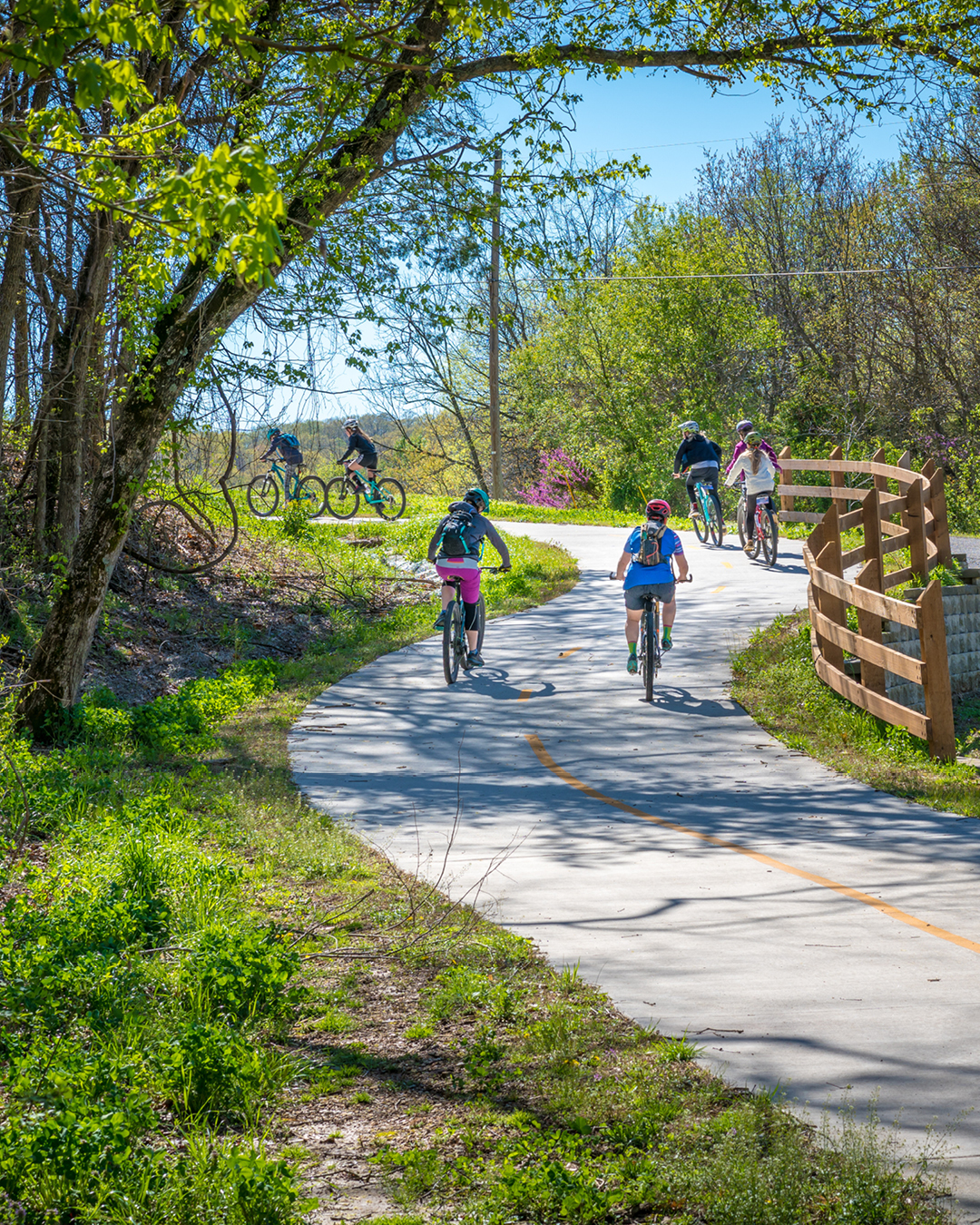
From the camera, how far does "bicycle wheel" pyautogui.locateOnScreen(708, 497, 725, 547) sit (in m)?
23.2

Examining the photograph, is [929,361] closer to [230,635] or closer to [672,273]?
[672,273]

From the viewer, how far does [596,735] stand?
36.8 ft

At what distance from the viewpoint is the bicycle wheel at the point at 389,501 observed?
88.1 feet

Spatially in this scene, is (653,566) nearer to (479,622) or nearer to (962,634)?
(479,622)

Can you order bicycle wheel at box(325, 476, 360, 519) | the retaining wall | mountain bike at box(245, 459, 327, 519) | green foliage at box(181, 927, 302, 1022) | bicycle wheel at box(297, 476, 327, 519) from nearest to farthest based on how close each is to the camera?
green foliage at box(181, 927, 302, 1022)
the retaining wall
mountain bike at box(245, 459, 327, 519)
bicycle wheel at box(297, 476, 327, 519)
bicycle wheel at box(325, 476, 360, 519)

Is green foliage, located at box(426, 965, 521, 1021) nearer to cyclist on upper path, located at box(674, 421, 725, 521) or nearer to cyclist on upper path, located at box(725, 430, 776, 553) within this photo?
cyclist on upper path, located at box(725, 430, 776, 553)

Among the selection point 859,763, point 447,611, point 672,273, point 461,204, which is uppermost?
point 672,273

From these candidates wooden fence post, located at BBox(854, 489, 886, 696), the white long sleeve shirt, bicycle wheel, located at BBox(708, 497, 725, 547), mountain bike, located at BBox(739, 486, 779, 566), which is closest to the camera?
wooden fence post, located at BBox(854, 489, 886, 696)

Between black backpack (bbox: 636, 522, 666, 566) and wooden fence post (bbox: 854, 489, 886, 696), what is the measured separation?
2.05m

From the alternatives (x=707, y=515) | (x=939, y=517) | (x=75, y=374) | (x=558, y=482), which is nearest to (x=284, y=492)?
(x=707, y=515)

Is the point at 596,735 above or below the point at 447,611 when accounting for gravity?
below

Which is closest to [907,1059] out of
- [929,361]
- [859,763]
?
[859,763]

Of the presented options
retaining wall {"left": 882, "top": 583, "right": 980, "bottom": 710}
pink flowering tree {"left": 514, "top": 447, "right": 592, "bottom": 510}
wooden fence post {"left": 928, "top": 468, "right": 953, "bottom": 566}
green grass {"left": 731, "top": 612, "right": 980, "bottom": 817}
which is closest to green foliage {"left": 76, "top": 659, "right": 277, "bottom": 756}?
green grass {"left": 731, "top": 612, "right": 980, "bottom": 817}

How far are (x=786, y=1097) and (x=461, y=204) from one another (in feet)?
31.0
